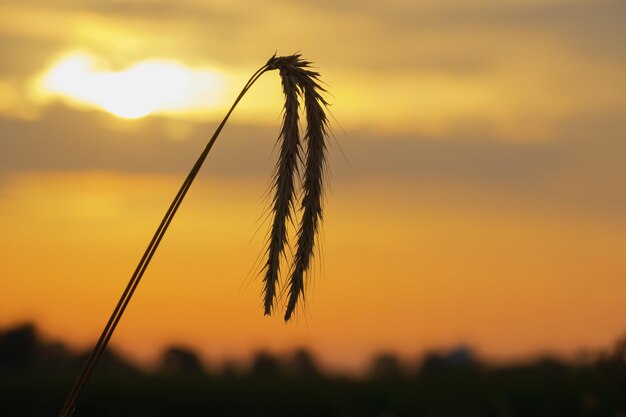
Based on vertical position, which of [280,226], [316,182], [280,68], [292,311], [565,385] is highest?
[565,385]

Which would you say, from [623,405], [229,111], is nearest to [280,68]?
[229,111]

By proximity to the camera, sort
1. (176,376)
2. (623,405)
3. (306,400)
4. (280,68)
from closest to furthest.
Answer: (280,68), (623,405), (306,400), (176,376)

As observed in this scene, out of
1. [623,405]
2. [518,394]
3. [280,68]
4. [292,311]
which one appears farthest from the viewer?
[518,394]

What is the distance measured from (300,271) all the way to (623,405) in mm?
7073

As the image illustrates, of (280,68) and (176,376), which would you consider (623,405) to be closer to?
(176,376)

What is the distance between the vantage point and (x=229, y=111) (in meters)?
5.39

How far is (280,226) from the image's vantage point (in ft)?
17.0

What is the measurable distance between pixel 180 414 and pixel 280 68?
8.56 metres

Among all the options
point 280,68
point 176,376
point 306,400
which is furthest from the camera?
point 176,376

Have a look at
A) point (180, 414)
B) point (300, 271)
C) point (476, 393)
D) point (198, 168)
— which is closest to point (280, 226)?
point (300, 271)

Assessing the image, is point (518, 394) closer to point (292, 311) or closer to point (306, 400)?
point (306, 400)

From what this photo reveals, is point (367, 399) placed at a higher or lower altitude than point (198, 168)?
higher

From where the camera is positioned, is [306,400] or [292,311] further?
[306,400]

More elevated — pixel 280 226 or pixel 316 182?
pixel 316 182
